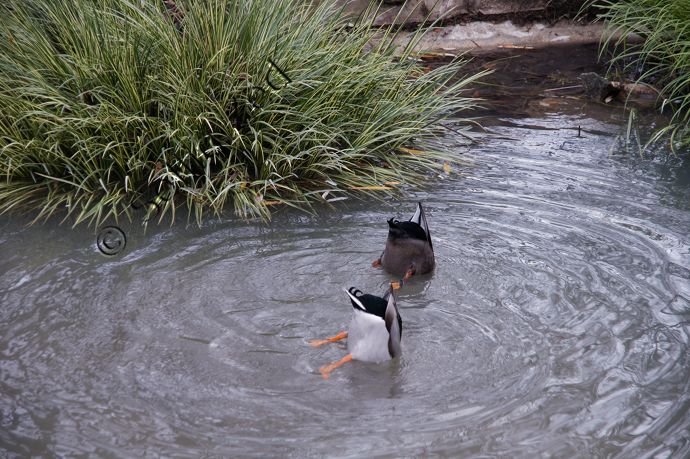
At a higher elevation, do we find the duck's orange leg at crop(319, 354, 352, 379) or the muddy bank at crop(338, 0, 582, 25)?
the duck's orange leg at crop(319, 354, 352, 379)

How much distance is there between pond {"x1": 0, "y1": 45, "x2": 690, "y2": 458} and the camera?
→ 3.18 metres

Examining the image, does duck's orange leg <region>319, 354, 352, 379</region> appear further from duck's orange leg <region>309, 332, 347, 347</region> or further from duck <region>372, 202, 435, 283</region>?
duck <region>372, 202, 435, 283</region>

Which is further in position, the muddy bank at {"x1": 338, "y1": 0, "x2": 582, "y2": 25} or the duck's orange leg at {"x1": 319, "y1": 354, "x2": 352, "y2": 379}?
the muddy bank at {"x1": 338, "y1": 0, "x2": 582, "y2": 25}

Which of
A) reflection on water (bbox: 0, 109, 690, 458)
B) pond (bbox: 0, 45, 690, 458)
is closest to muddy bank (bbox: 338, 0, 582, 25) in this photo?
pond (bbox: 0, 45, 690, 458)

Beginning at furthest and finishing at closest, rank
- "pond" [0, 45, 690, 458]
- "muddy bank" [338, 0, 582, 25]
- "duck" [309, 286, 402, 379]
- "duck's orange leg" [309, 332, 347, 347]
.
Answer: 1. "muddy bank" [338, 0, 582, 25]
2. "duck's orange leg" [309, 332, 347, 347]
3. "duck" [309, 286, 402, 379]
4. "pond" [0, 45, 690, 458]

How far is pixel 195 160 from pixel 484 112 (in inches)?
128

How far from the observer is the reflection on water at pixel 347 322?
10.4ft

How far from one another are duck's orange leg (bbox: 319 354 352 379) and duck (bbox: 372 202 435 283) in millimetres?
869

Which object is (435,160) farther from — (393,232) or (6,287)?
(6,287)

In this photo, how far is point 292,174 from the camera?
17.4 feet

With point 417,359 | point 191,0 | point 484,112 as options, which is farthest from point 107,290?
point 484,112

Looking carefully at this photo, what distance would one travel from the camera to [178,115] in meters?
5.26

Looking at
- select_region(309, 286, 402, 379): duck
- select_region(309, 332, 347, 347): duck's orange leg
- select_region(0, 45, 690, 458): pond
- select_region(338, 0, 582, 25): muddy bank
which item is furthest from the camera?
select_region(338, 0, 582, 25): muddy bank

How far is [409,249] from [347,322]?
24.4 inches
